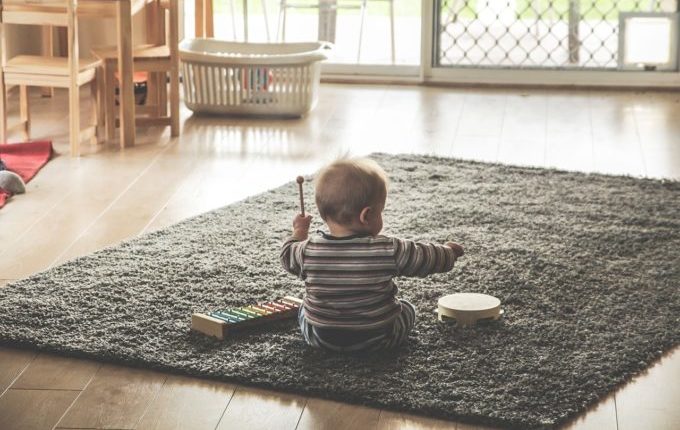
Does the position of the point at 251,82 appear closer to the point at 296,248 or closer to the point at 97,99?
the point at 97,99

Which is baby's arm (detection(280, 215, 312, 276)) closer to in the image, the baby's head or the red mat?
the baby's head

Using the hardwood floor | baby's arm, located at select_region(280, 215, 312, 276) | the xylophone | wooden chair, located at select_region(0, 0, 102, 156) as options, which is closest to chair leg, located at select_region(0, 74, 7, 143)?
wooden chair, located at select_region(0, 0, 102, 156)

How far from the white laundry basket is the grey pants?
242 cm

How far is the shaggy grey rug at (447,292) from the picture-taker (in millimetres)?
2145

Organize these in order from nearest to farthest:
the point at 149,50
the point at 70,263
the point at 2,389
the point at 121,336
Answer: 1. the point at 2,389
2. the point at 121,336
3. the point at 70,263
4. the point at 149,50

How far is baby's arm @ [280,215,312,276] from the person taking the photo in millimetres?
2303

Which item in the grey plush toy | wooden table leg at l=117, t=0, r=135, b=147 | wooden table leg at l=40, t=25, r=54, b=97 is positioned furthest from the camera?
wooden table leg at l=40, t=25, r=54, b=97

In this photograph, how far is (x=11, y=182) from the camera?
353 centimetres

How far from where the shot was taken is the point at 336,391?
83.0 inches

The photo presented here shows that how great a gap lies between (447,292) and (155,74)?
2.35 m

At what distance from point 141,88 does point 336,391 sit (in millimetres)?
3040

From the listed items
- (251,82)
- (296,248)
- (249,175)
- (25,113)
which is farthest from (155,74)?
(296,248)

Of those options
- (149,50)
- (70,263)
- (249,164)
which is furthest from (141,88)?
(70,263)

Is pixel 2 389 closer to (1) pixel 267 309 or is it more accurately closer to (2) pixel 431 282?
(1) pixel 267 309
